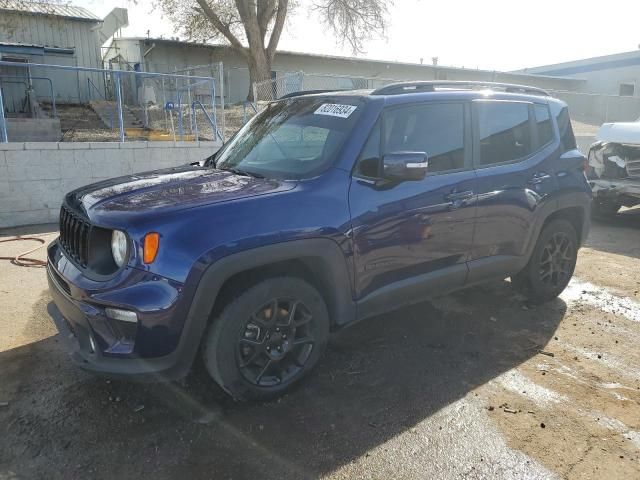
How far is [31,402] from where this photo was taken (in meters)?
2.99

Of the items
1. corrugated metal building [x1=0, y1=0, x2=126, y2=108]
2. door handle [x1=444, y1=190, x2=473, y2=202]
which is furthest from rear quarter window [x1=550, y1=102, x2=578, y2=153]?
corrugated metal building [x1=0, y1=0, x2=126, y2=108]

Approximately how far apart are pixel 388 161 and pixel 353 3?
70.0ft

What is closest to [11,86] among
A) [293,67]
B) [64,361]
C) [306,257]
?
[293,67]

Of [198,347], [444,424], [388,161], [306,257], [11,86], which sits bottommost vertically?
[444,424]

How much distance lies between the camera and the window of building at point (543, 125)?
4312 mm

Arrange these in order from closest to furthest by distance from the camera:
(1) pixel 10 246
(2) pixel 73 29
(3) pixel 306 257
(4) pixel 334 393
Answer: (3) pixel 306 257, (4) pixel 334 393, (1) pixel 10 246, (2) pixel 73 29

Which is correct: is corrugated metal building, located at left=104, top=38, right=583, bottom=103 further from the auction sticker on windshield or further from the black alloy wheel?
the black alloy wheel

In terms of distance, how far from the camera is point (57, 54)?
19016 mm

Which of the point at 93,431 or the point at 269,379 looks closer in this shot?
the point at 93,431

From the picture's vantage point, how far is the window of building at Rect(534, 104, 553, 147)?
4.31 metres

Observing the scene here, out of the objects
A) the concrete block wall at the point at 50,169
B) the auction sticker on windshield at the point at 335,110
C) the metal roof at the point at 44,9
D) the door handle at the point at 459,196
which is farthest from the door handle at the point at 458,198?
the metal roof at the point at 44,9

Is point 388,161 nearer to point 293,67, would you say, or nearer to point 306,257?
point 306,257

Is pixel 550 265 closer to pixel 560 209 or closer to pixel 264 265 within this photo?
pixel 560 209

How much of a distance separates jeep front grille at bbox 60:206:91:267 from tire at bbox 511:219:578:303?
11.6ft
